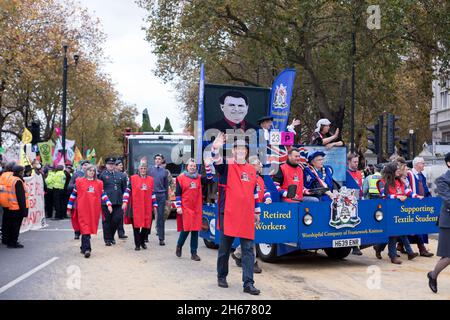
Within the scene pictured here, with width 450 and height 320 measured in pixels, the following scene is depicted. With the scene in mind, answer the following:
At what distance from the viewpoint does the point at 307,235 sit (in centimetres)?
959

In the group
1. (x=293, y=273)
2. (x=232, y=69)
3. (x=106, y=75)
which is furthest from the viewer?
(x=106, y=75)

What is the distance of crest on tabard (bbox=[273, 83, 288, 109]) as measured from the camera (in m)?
13.0

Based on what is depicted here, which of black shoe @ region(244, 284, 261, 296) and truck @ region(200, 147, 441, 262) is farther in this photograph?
truck @ region(200, 147, 441, 262)

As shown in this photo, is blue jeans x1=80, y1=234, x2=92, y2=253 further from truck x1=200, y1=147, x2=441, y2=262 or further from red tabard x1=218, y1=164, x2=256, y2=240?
red tabard x1=218, y1=164, x2=256, y2=240

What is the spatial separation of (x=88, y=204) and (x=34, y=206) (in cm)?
606

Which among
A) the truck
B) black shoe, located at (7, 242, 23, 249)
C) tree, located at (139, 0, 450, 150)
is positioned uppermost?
tree, located at (139, 0, 450, 150)

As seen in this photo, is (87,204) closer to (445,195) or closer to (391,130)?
(445,195)

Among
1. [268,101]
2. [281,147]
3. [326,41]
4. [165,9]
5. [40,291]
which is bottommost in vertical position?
[40,291]

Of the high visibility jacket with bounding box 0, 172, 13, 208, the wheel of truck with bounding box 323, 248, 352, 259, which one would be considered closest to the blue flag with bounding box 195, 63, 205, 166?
the wheel of truck with bounding box 323, 248, 352, 259

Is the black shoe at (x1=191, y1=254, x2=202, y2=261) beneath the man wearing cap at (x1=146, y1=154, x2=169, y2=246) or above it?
beneath

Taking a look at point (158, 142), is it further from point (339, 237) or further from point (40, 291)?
point (40, 291)

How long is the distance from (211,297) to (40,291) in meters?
2.19

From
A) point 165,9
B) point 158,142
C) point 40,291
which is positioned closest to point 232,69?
point 165,9

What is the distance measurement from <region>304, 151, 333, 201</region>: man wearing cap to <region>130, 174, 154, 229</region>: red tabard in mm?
3600
